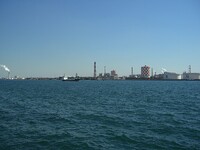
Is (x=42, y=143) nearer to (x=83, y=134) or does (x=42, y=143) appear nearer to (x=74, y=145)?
(x=74, y=145)

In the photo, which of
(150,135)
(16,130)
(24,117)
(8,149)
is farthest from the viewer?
(24,117)

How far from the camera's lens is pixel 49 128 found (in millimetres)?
19641

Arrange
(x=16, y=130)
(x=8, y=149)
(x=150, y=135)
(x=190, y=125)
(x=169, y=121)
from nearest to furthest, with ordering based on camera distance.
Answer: (x=8, y=149) < (x=150, y=135) < (x=16, y=130) < (x=190, y=125) < (x=169, y=121)

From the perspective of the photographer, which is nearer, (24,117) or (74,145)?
(74,145)

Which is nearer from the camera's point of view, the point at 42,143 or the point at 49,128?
the point at 42,143

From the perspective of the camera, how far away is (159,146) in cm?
1511

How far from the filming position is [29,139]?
16.3m

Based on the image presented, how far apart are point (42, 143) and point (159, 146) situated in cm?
791

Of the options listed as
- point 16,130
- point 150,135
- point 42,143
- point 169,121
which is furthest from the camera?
point 169,121

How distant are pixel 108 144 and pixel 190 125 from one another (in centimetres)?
983

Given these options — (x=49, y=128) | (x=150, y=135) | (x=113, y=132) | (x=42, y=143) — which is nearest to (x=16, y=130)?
(x=49, y=128)

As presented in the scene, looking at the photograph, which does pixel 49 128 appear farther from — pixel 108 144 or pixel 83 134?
pixel 108 144

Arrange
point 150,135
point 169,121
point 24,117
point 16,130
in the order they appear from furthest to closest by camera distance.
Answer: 1. point 24,117
2. point 169,121
3. point 16,130
4. point 150,135

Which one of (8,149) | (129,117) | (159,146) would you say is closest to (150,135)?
(159,146)
